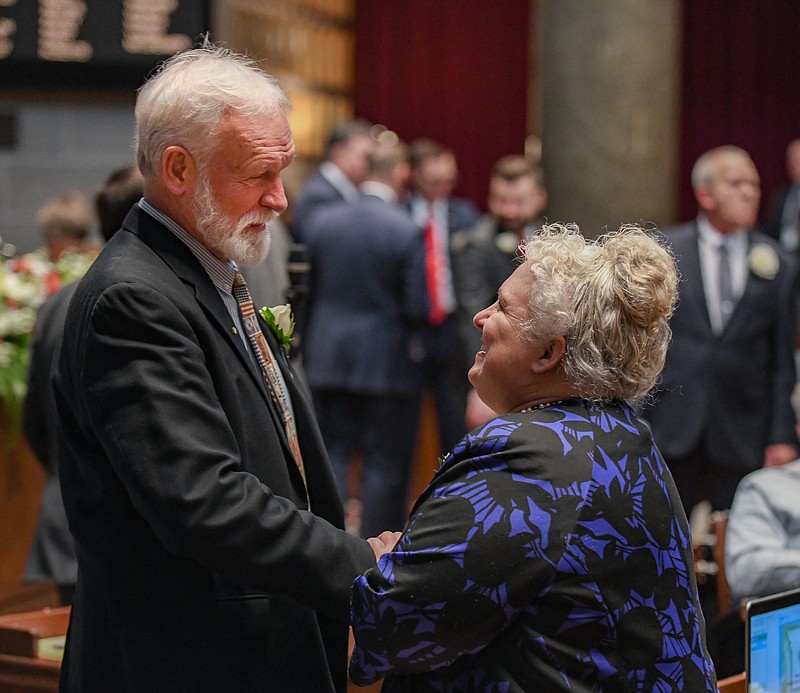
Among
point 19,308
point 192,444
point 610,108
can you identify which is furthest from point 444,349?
point 192,444

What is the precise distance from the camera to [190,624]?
76.4 inches

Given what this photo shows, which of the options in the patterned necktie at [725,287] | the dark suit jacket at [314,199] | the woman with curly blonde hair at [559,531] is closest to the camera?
the woman with curly blonde hair at [559,531]

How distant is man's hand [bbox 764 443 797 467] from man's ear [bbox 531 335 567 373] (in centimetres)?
305

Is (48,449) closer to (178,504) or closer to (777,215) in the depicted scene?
(178,504)

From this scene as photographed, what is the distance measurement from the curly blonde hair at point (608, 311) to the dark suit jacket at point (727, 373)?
2885 millimetres

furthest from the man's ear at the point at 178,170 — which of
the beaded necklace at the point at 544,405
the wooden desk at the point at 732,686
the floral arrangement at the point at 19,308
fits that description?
the floral arrangement at the point at 19,308

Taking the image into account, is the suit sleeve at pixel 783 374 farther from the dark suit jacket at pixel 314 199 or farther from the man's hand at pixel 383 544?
the man's hand at pixel 383 544

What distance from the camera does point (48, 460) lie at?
12.2ft

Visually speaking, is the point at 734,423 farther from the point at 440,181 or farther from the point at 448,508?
the point at 440,181

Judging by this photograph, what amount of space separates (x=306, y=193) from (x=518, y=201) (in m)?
1.24

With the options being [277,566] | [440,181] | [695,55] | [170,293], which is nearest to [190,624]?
[277,566]

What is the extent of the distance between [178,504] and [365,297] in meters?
4.12

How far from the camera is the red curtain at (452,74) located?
10.8m

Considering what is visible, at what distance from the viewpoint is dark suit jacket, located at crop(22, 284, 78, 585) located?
359 centimetres
